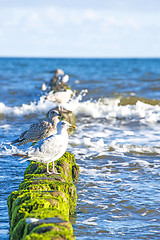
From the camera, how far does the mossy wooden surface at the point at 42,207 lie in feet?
11.3

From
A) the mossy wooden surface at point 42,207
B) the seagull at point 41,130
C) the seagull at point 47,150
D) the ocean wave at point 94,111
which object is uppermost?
the ocean wave at point 94,111

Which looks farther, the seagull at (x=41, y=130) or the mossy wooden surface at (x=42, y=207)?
the seagull at (x=41, y=130)

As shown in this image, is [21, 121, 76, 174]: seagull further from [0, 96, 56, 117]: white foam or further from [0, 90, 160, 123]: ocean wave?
[0, 96, 56, 117]: white foam

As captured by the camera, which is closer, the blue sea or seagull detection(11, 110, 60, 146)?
the blue sea

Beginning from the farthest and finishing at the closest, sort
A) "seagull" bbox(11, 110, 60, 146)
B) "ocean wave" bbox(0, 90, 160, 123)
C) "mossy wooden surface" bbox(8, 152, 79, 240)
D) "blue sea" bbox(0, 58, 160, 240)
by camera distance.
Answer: "ocean wave" bbox(0, 90, 160, 123), "seagull" bbox(11, 110, 60, 146), "blue sea" bbox(0, 58, 160, 240), "mossy wooden surface" bbox(8, 152, 79, 240)

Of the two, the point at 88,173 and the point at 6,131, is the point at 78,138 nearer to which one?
the point at 6,131

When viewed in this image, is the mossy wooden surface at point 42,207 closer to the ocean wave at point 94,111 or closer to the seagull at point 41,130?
the seagull at point 41,130

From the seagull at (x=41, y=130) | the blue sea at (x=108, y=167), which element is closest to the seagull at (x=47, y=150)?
the blue sea at (x=108, y=167)

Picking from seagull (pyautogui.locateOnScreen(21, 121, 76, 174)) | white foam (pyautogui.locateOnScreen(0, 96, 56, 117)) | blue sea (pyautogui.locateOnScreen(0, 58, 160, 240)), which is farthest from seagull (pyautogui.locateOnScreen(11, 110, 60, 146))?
white foam (pyautogui.locateOnScreen(0, 96, 56, 117))

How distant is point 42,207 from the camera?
4.06 m

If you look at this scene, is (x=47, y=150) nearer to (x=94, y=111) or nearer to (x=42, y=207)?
(x=42, y=207)

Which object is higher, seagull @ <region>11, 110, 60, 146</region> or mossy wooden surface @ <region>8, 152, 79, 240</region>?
seagull @ <region>11, 110, 60, 146</region>

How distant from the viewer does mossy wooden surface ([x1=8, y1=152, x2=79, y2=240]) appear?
3437mm

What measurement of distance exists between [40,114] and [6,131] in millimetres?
3429
